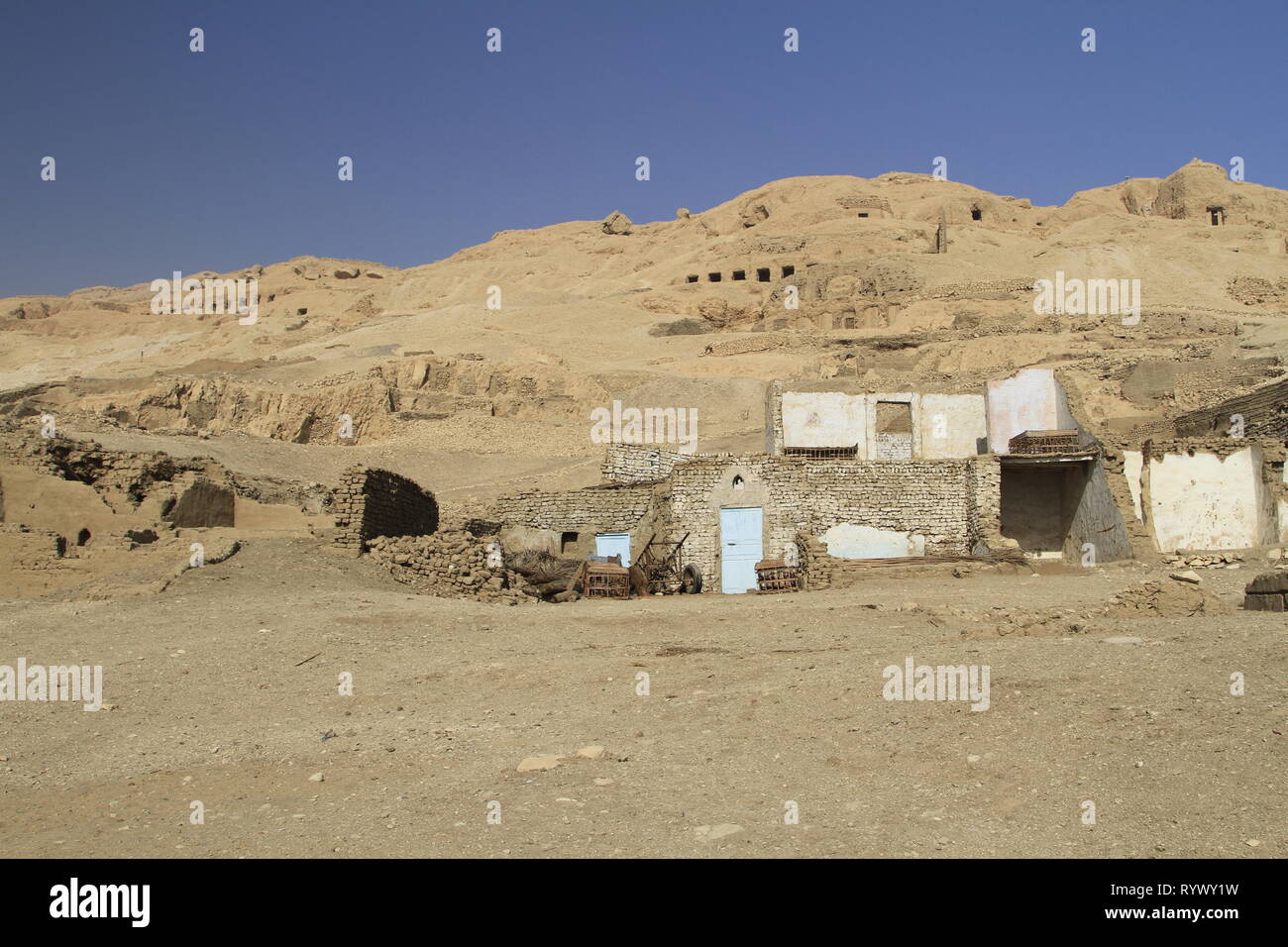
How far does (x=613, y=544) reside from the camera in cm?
2138

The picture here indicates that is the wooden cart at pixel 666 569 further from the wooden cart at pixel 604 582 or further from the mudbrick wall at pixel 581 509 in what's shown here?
the wooden cart at pixel 604 582

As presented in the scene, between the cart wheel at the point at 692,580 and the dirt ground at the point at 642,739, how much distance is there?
287 inches

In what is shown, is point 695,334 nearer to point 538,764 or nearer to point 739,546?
point 739,546

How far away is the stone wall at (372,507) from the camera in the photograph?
631 inches

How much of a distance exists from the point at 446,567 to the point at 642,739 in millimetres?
9498

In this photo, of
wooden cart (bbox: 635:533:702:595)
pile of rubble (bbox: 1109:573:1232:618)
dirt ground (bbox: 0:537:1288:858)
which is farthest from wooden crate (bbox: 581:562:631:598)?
pile of rubble (bbox: 1109:573:1232:618)

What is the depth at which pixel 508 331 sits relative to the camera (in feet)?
203

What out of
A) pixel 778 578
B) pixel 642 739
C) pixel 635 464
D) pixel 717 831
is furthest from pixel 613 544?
pixel 717 831

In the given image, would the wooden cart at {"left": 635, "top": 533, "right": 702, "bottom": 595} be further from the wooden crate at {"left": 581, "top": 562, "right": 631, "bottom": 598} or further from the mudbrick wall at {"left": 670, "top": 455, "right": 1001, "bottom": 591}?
the wooden crate at {"left": 581, "top": 562, "right": 631, "bottom": 598}

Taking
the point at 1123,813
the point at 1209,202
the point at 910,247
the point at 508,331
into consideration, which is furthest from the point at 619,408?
the point at 1209,202
